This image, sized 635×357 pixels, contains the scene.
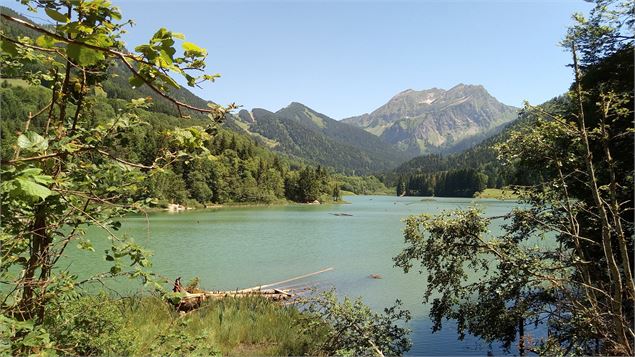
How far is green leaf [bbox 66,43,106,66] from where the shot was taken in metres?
1.56

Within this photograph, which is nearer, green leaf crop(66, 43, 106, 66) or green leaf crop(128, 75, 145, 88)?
green leaf crop(66, 43, 106, 66)

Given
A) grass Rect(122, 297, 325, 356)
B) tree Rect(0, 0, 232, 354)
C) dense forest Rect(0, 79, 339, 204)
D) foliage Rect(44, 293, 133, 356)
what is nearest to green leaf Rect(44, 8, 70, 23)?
tree Rect(0, 0, 232, 354)

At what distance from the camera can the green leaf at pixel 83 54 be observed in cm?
156

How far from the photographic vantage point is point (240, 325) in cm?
1266

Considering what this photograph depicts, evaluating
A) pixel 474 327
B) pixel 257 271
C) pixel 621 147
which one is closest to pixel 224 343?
pixel 474 327

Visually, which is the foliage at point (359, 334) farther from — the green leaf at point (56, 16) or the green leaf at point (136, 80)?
the green leaf at point (56, 16)

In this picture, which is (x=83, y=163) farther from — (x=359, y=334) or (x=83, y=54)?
(x=359, y=334)

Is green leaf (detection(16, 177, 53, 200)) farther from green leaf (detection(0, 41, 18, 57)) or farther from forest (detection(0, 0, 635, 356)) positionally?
green leaf (detection(0, 41, 18, 57))

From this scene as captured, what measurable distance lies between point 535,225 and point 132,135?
9.10 metres

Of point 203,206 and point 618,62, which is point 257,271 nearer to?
point 618,62

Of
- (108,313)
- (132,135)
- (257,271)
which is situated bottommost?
(257,271)

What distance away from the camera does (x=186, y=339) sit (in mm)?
4305

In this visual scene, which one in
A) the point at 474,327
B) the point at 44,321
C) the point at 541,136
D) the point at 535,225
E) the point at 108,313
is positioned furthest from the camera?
the point at 474,327

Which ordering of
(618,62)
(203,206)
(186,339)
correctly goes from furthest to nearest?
(203,206)
(618,62)
(186,339)
